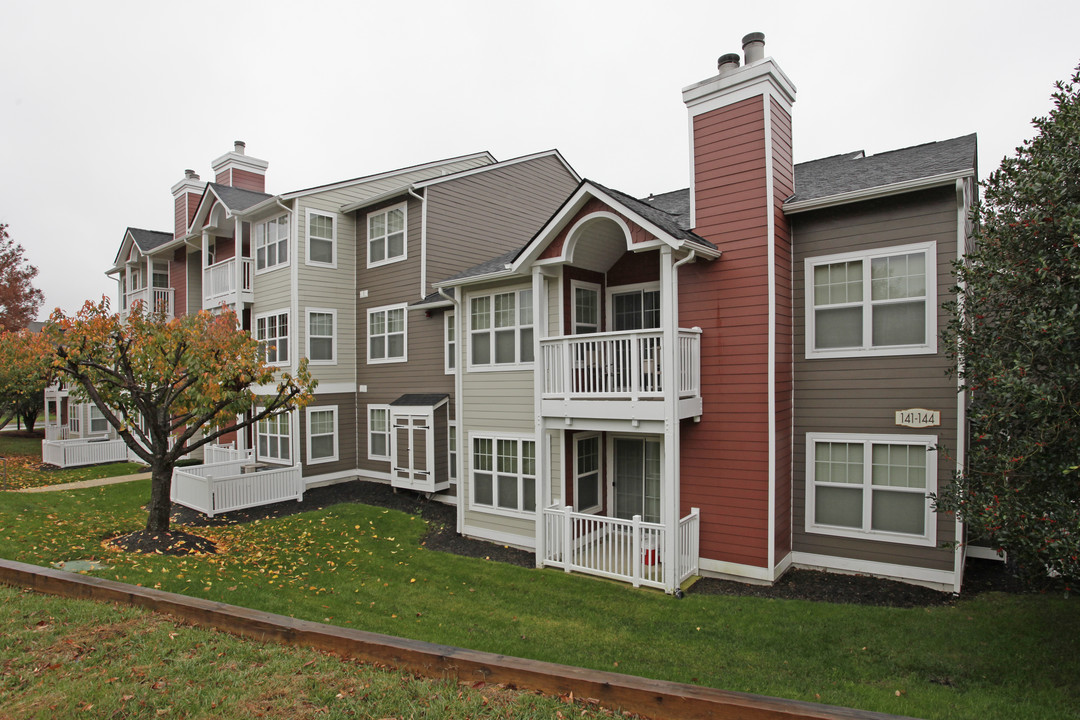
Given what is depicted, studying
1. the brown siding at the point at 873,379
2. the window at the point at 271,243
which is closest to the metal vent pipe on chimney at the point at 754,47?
the brown siding at the point at 873,379

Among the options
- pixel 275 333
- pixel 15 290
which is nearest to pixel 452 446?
pixel 275 333

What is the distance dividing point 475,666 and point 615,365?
6.43m

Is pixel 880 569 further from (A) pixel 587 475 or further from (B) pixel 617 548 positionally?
(A) pixel 587 475

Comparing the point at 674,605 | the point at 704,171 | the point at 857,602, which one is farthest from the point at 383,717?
the point at 704,171

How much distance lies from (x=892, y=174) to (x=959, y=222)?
53.8 inches

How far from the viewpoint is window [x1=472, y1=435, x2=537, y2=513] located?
1212cm

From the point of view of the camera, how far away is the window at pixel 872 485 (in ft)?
29.7

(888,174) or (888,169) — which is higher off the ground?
(888,169)

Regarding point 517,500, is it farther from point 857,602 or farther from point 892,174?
point 892,174

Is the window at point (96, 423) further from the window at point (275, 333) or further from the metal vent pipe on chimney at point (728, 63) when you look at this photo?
the metal vent pipe on chimney at point (728, 63)

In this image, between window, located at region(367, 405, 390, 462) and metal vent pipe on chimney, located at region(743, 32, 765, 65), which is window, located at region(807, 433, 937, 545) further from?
window, located at region(367, 405, 390, 462)

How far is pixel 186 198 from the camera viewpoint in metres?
25.7

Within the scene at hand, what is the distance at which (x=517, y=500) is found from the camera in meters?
12.2

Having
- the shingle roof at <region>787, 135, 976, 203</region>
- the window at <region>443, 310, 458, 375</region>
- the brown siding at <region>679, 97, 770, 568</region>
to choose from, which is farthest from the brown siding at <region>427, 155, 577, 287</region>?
the shingle roof at <region>787, 135, 976, 203</region>
